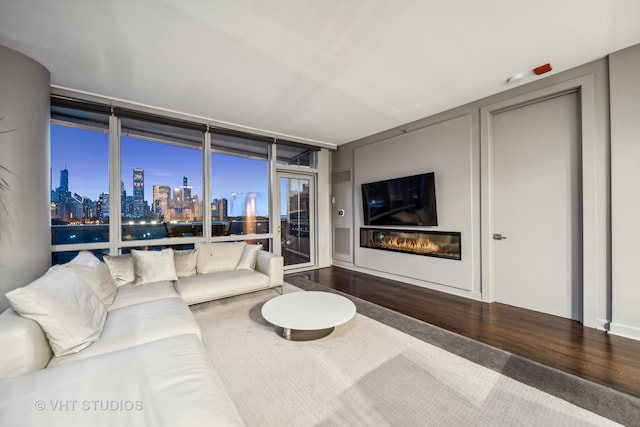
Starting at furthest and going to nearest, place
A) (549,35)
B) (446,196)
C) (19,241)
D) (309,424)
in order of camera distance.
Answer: (446,196) → (19,241) → (549,35) → (309,424)

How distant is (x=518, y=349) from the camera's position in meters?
2.21

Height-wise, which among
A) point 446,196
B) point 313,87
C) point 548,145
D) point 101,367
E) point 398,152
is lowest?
point 101,367

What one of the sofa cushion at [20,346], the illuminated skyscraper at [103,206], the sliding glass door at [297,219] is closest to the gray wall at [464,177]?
the sliding glass door at [297,219]

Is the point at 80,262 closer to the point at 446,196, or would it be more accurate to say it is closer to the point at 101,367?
the point at 101,367

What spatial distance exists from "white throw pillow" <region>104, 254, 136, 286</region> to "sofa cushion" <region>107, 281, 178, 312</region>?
0.07 metres

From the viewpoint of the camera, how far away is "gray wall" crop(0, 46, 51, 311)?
2279 mm

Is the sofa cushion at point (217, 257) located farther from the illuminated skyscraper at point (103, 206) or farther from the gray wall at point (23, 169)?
the gray wall at point (23, 169)

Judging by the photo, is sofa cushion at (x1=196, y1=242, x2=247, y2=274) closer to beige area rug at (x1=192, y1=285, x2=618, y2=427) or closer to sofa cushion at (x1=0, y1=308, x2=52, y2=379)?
beige area rug at (x1=192, y1=285, x2=618, y2=427)

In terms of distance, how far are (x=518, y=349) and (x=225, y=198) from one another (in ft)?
14.2

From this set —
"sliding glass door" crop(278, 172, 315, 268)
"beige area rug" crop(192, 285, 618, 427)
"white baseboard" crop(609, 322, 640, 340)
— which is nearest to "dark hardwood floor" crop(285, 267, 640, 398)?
"white baseboard" crop(609, 322, 640, 340)

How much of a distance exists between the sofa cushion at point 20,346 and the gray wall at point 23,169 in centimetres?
138

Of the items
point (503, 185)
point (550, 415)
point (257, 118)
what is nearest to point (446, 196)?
point (503, 185)

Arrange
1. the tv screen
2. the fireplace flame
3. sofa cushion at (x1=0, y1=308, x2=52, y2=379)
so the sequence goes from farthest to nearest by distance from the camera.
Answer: the fireplace flame
the tv screen
sofa cushion at (x1=0, y1=308, x2=52, y2=379)

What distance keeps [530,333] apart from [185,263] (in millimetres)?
4031
